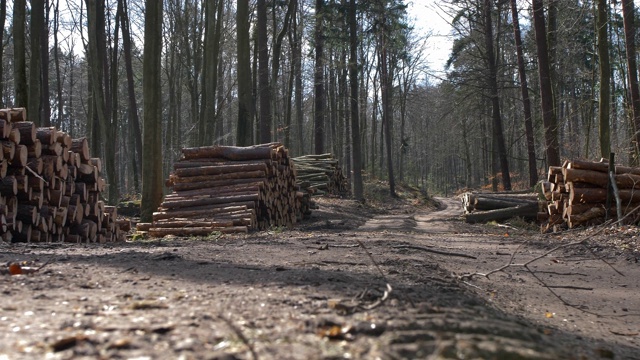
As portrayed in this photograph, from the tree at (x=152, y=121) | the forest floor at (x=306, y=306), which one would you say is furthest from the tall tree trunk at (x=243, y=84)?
the forest floor at (x=306, y=306)

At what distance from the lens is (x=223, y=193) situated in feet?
39.2

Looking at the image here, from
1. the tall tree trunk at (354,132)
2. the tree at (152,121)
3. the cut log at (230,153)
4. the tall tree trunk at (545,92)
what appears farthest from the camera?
the tall tree trunk at (354,132)

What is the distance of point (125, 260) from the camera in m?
5.38

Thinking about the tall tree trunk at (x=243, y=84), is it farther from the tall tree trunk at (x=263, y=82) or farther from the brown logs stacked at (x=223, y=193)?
the brown logs stacked at (x=223, y=193)

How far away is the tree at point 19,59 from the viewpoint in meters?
13.8

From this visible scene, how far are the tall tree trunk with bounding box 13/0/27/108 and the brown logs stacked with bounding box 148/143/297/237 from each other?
4407 millimetres

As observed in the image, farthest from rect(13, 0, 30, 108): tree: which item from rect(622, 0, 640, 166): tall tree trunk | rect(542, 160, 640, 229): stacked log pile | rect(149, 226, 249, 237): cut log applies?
rect(622, 0, 640, 166): tall tree trunk

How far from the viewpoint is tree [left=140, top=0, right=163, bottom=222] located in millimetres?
13227

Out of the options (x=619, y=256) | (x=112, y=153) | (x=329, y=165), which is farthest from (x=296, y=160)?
(x=619, y=256)

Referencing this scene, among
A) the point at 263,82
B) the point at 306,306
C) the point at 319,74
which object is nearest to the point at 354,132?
the point at 319,74

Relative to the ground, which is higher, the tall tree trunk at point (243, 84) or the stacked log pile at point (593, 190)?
the tall tree trunk at point (243, 84)

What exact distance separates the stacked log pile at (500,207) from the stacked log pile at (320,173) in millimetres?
8980

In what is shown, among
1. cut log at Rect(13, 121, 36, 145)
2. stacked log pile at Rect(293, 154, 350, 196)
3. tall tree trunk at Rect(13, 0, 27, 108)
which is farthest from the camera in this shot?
stacked log pile at Rect(293, 154, 350, 196)

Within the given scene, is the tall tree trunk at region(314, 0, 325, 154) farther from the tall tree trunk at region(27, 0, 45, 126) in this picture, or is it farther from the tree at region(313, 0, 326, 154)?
the tall tree trunk at region(27, 0, 45, 126)
